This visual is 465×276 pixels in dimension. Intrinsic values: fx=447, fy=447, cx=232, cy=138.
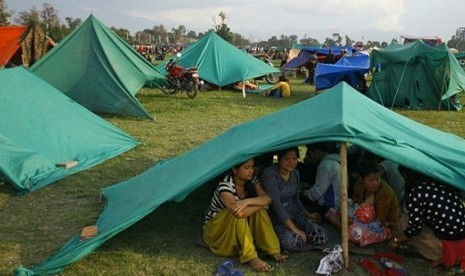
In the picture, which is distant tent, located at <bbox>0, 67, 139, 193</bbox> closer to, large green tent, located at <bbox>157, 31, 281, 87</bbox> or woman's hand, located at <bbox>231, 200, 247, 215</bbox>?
woman's hand, located at <bbox>231, 200, 247, 215</bbox>

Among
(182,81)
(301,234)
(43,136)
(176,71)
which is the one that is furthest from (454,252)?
(176,71)

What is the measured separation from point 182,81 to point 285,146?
32.7 feet

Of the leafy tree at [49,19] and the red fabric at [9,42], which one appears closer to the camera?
the red fabric at [9,42]

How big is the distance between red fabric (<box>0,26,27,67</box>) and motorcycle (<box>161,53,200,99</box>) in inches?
247

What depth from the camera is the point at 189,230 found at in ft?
14.1

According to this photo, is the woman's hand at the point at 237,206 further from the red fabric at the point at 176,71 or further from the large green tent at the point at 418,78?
the red fabric at the point at 176,71

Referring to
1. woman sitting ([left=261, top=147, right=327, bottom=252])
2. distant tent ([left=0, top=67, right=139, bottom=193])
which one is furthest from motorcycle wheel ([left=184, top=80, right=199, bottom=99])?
woman sitting ([left=261, top=147, right=327, bottom=252])

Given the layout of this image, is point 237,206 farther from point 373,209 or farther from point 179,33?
point 179,33

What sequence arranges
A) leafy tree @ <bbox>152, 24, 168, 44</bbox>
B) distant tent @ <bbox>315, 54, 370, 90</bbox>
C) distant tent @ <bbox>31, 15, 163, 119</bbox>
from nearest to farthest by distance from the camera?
distant tent @ <bbox>31, 15, 163, 119</bbox> < distant tent @ <bbox>315, 54, 370, 90</bbox> < leafy tree @ <bbox>152, 24, 168, 44</bbox>

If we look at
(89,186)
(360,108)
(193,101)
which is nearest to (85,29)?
(193,101)

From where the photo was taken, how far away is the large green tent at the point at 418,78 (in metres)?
11.4

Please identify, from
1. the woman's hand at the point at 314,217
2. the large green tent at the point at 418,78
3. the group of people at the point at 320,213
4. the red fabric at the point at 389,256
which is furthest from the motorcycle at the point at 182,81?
the red fabric at the point at 389,256

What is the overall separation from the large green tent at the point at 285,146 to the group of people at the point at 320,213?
0.60 ft

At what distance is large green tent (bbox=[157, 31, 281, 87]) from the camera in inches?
563
